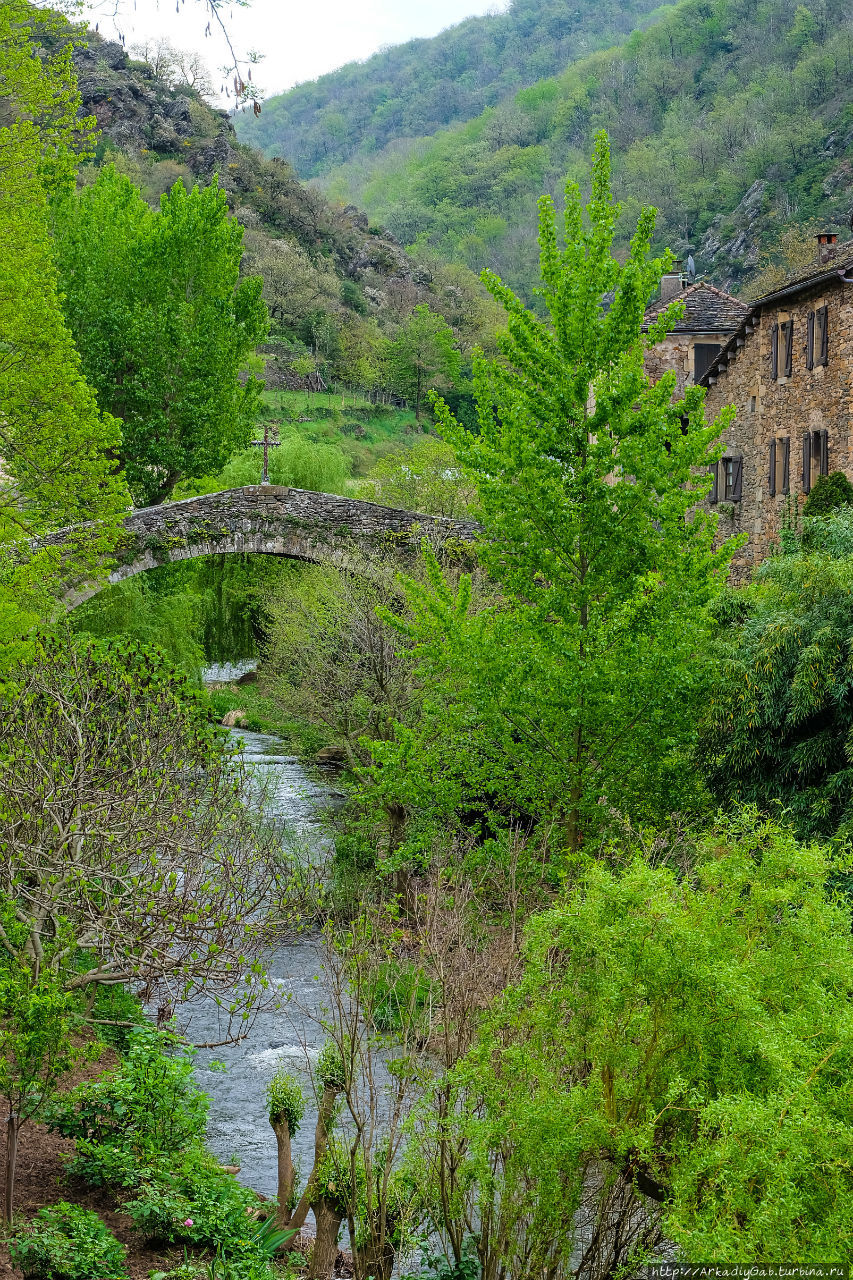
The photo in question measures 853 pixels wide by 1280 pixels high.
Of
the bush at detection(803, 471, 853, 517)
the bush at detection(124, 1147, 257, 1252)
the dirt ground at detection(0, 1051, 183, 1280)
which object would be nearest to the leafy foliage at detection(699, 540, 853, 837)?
the bush at detection(124, 1147, 257, 1252)

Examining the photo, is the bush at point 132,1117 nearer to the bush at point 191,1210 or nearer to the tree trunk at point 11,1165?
the bush at point 191,1210

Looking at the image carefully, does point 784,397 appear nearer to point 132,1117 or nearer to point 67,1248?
point 132,1117

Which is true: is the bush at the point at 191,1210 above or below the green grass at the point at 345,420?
below

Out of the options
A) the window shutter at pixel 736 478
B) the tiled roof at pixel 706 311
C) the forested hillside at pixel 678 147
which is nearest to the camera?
the window shutter at pixel 736 478

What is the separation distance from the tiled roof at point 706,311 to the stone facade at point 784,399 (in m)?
2.61

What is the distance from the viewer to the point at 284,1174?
10.0 metres

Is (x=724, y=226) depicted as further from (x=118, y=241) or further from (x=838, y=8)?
(x=118, y=241)

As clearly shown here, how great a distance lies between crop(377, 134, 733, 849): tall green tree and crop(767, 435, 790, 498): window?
38.5ft

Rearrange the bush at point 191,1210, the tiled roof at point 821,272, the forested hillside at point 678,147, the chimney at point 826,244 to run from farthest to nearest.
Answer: the forested hillside at point 678,147, the chimney at point 826,244, the tiled roof at point 821,272, the bush at point 191,1210

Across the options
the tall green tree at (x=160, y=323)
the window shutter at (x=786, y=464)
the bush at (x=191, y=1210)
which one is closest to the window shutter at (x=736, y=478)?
the window shutter at (x=786, y=464)

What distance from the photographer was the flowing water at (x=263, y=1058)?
1180 centimetres

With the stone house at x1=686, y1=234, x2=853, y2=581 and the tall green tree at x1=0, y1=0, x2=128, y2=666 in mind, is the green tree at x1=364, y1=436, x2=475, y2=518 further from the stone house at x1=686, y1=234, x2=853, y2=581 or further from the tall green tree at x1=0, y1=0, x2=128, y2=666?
the tall green tree at x1=0, y1=0, x2=128, y2=666

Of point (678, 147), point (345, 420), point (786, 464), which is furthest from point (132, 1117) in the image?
point (678, 147)

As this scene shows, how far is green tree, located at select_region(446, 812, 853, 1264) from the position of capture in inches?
202
